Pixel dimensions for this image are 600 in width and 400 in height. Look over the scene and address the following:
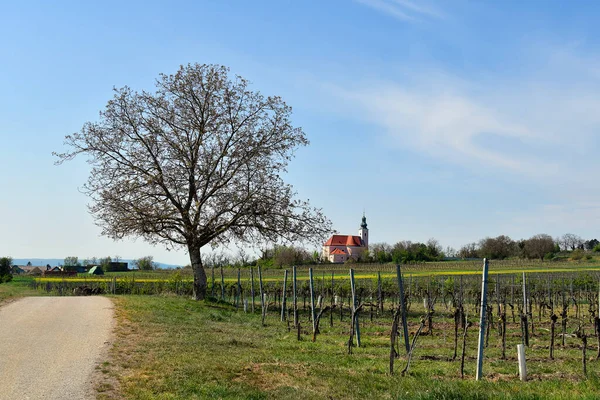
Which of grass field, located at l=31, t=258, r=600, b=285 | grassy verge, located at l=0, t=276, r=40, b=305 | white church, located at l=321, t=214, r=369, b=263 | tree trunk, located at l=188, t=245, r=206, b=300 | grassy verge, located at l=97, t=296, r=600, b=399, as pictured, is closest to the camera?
grassy verge, located at l=97, t=296, r=600, b=399

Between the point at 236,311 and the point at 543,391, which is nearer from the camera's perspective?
the point at 543,391

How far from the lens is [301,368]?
1129 centimetres

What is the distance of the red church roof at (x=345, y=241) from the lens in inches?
5394

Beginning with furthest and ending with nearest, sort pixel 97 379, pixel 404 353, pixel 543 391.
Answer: pixel 404 353, pixel 97 379, pixel 543 391

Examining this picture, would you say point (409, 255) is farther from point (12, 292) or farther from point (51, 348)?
point (51, 348)

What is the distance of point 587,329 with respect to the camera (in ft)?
69.4

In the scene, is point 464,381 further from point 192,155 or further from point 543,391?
point 192,155

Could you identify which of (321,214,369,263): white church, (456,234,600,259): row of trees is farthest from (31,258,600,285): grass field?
(321,214,369,263): white church

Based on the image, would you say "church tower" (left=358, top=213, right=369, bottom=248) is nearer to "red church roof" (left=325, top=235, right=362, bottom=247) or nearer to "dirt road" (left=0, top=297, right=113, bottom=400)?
"red church roof" (left=325, top=235, right=362, bottom=247)

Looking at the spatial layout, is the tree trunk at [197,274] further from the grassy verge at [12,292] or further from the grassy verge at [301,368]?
the grassy verge at [301,368]

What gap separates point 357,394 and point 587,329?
15284mm

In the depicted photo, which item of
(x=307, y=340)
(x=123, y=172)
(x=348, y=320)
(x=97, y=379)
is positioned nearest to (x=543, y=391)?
A: (x=97, y=379)

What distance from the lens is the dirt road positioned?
30.3ft

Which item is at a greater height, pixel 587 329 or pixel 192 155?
pixel 192 155
